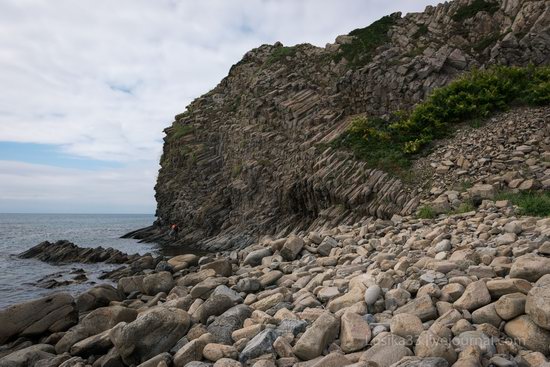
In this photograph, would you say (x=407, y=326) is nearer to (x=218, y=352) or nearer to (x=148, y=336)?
(x=218, y=352)

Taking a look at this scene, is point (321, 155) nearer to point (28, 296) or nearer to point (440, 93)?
point (440, 93)

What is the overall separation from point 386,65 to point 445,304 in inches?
987

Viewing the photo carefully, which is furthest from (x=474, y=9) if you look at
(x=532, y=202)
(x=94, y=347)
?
(x=94, y=347)

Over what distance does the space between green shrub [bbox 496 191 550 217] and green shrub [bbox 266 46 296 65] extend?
103ft

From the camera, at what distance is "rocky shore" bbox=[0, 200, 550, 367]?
5.08m

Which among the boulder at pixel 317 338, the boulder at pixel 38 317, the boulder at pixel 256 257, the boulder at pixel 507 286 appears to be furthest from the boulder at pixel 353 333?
the boulder at pixel 38 317

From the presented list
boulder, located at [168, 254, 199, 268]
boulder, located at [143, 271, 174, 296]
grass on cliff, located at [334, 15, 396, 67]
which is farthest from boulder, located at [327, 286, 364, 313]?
grass on cliff, located at [334, 15, 396, 67]

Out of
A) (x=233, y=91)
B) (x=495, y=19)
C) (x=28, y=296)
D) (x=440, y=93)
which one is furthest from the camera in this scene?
(x=233, y=91)

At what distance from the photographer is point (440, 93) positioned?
20.1 m

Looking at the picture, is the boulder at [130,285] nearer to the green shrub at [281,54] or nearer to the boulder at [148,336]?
the boulder at [148,336]

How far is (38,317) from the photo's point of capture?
430 inches

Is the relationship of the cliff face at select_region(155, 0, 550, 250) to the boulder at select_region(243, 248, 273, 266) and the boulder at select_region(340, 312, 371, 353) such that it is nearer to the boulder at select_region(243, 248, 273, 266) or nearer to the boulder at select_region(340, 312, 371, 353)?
the boulder at select_region(243, 248, 273, 266)

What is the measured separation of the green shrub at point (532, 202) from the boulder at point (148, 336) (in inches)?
382

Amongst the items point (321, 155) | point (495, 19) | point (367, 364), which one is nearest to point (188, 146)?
point (321, 155)
